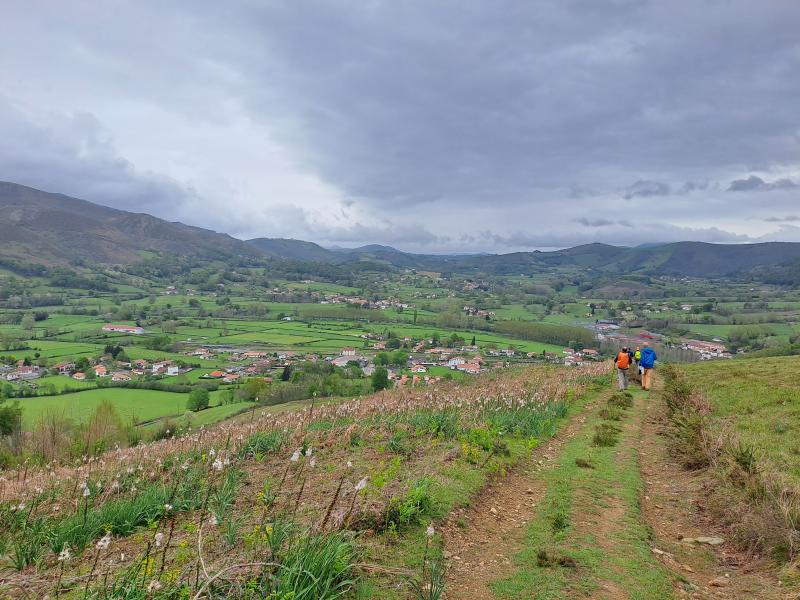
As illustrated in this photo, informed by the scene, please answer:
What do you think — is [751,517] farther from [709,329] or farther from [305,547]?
[709,329]

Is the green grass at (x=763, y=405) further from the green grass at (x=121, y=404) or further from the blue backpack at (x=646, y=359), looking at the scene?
the green grass at (x=121, y=404)

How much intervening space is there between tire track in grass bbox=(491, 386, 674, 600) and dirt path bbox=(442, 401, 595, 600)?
0.54 feet

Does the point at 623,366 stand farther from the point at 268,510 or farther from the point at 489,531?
the point at 268,510

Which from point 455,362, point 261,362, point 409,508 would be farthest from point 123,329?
point 409,508

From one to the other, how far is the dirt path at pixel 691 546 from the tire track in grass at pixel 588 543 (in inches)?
10.1

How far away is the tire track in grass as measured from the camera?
5.12m

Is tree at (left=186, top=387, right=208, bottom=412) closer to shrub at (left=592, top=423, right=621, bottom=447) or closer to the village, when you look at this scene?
the village

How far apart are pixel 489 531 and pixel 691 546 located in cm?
294

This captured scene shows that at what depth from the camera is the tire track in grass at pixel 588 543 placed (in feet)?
16.8

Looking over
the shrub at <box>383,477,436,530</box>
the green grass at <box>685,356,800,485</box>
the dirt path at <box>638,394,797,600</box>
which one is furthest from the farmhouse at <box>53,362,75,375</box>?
the dirt path at <box>638,394,797,600</box>

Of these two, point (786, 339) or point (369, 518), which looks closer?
point (369, 518)

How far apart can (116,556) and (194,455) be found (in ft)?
12.5

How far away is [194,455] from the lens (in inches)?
348

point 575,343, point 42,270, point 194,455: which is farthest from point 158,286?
Result: point 194,455
